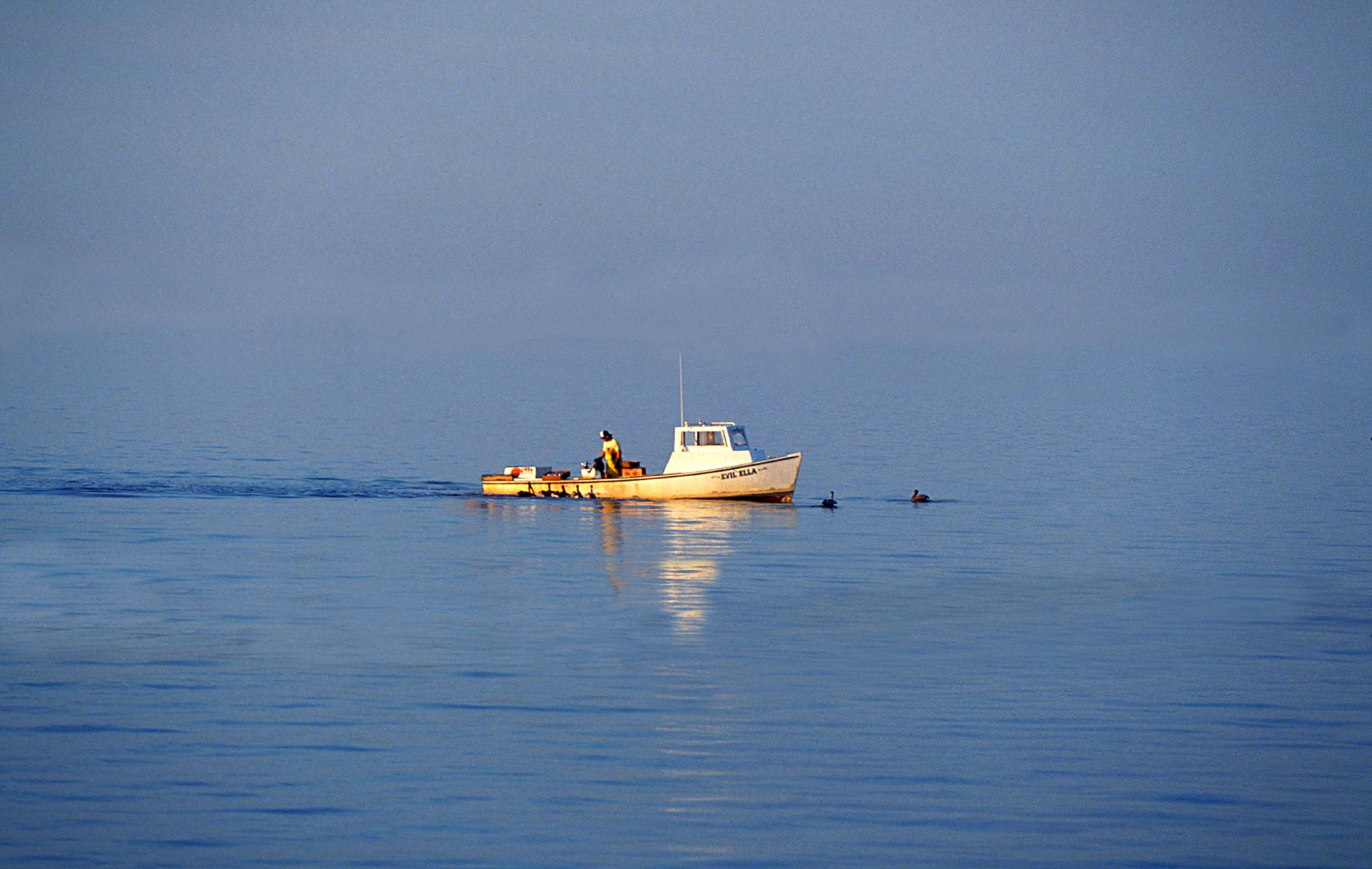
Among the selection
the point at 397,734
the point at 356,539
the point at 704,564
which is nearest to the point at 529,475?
the point at 356,539

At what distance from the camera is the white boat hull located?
52219 millimetres

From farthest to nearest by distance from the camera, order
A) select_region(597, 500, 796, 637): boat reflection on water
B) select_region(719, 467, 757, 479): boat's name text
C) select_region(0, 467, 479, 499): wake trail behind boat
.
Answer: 1. select_region(0, 467, 479, 499): wake trail behind boat
2. select_region(719, 467, 757, 479): boat's name text
3. select_region(597, 500, 796, 637): boat reflection on water

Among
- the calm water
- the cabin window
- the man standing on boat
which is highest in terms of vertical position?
the cabin window

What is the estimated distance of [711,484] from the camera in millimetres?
52500

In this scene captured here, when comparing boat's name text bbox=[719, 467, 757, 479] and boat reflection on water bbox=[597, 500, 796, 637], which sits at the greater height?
boat's name text bbox=[719, 467, 757, 479]

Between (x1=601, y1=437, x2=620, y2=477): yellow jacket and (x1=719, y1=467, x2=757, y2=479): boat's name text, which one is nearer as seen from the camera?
(x1=719, y1=467, x2=757, y2=479): boat's name text

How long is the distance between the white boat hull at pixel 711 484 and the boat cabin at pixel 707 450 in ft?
1.28

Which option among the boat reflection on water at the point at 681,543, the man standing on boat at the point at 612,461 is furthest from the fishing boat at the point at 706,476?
the boat reflection on water at the point at 681,543

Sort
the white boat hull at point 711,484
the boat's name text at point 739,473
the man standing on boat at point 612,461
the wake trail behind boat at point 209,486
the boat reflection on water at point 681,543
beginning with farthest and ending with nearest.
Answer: the wake trail behind boat at point 209,486
the man standing on boat at point 612,461
the white boat hull at point 711,484
the boat's name text at point 739,473
the boat reflection on water at point 681,543

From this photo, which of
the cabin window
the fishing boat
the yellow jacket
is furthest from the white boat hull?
the cabin window

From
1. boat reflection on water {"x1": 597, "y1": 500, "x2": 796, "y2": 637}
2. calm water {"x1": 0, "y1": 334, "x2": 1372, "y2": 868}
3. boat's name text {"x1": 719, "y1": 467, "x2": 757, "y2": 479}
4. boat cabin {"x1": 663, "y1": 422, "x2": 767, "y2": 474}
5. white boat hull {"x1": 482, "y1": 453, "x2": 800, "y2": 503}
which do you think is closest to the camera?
calm water {"x1": 0, "y1": 334, "x2": 1372, "y2": 868}

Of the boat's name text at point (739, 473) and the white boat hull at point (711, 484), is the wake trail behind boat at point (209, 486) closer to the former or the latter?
the white boat hull at point (711, 484)

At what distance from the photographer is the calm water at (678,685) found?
675 inches

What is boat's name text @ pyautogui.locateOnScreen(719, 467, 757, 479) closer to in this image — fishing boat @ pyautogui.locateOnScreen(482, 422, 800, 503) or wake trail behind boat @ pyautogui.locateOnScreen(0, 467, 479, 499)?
fishing boat @ pyautogui.locateOnScreen(482, 422, 800, 503)
